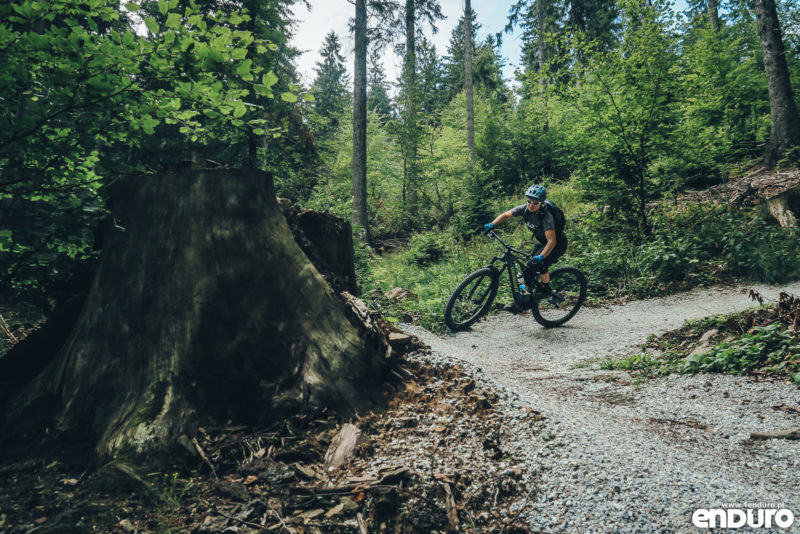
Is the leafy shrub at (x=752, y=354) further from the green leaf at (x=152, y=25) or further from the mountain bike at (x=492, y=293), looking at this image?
the green leaf at (x=152, y=25)

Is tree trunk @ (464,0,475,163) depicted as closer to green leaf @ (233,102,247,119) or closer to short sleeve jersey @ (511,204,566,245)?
short sleeve jersey @ (511,204,566,245)

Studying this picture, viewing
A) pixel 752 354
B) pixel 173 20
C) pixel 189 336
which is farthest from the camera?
pixel 752 354

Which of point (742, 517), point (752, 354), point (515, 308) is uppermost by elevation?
point (515, 308)

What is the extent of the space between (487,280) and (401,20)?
12682 mm

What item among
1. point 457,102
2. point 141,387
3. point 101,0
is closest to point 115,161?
point 101,0

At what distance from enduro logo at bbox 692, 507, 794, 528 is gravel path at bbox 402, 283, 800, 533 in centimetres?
3

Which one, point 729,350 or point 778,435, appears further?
point 729,350

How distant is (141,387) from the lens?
250 cm

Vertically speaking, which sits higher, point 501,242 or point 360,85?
point 360,85

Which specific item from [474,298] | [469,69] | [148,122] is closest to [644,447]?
[148,122]

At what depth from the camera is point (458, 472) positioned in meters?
2.24

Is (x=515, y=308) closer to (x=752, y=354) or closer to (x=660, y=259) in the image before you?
(x=752, y=354)

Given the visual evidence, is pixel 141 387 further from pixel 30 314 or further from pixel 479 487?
pixel 479 487

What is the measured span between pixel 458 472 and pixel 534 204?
5.33 meters
